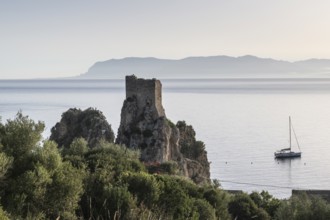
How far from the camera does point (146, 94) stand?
43688 millimetres

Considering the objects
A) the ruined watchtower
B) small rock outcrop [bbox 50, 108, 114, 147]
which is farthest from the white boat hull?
small rock outcrop [bbox 50, 108, 114, 147]

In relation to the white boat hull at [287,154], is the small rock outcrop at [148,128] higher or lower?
higher

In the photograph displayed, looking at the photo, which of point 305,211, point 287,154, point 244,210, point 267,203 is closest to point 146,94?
point 267,203

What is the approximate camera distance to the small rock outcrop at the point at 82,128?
146 feet

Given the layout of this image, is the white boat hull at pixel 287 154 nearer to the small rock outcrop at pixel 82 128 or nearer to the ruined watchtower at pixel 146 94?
the ruined watchtower at pixel 146 94

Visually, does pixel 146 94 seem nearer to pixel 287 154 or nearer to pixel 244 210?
pixel 244 210

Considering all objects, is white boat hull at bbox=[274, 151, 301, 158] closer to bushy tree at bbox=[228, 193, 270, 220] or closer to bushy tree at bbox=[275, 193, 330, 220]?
bushy tree at bbox=[228, 193, 270, 220]

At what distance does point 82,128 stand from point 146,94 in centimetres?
672

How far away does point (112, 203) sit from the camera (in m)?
20.4

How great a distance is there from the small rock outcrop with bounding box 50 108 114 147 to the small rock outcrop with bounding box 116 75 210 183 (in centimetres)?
179

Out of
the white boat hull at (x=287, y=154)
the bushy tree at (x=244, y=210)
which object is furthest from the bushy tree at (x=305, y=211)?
the white boat hull at (x=287, y=154)

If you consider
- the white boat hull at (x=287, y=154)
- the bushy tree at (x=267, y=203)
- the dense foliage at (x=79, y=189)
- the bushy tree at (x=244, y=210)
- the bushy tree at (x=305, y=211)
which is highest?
the dense foliage at (x=79, y=189)

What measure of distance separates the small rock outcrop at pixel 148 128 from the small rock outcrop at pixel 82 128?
1.79 metres

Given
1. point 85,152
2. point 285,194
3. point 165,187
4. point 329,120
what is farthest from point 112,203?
point 329,120
